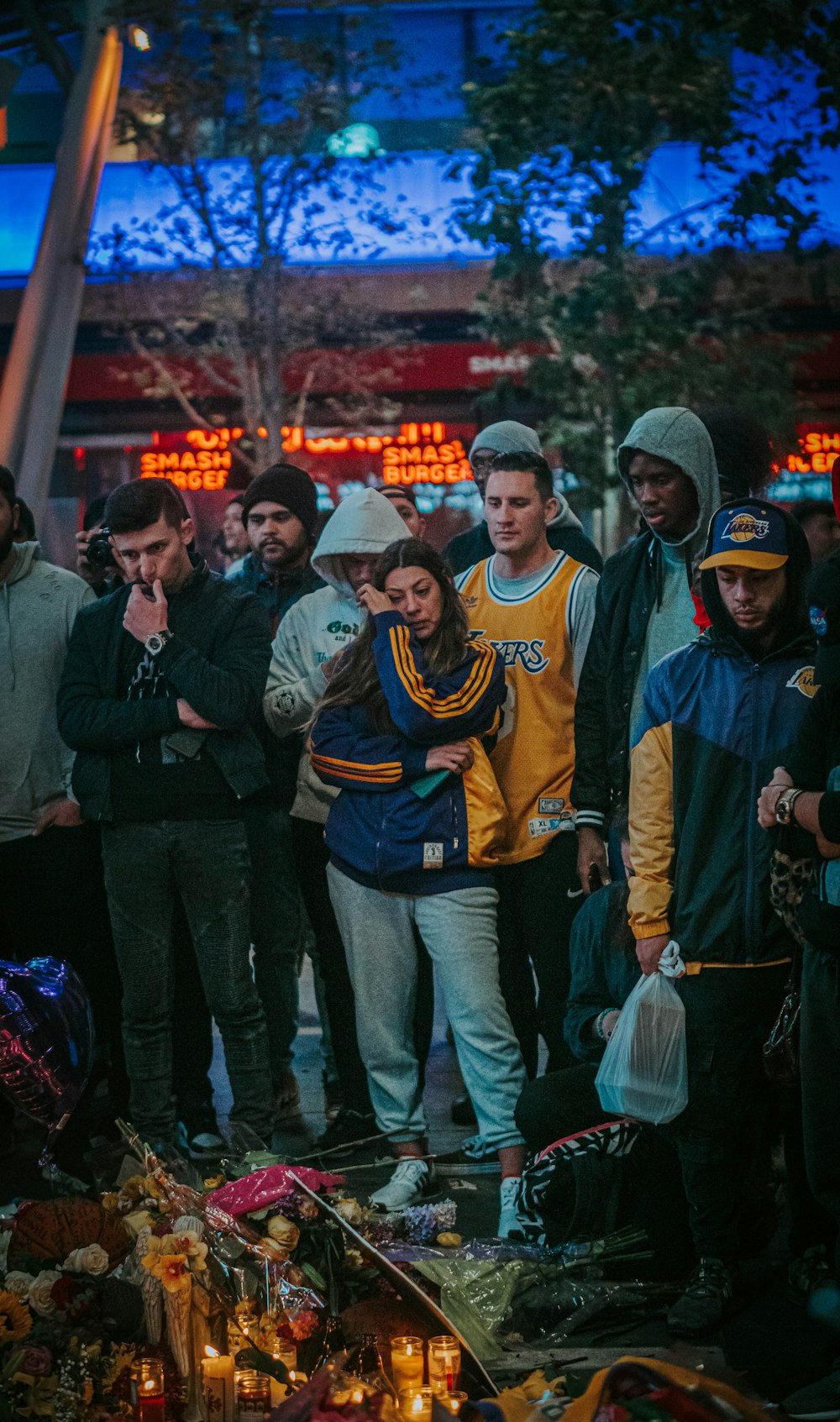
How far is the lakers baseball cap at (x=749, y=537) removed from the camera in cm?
406

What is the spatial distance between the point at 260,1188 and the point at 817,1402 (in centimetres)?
138

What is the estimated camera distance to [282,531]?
6.07 meters

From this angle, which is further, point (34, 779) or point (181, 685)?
point (34, 779)

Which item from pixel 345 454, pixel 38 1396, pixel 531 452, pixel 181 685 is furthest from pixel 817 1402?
pixel 345 454

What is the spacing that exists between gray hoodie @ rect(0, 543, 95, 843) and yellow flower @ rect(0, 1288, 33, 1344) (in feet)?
7.02

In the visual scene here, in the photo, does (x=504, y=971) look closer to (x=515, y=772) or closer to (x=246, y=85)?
(x=515, y=772)

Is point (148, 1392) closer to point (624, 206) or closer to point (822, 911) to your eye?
point (822, 911)

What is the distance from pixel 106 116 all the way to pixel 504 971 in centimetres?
1084

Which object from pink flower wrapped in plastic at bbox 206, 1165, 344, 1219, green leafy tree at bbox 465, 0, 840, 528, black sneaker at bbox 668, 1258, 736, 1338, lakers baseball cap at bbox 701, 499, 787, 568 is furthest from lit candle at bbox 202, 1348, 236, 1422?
green leafy tree at bbox 465, 0, 840, 528

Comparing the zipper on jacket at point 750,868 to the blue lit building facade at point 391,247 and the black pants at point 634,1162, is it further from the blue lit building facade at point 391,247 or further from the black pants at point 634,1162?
the blue lit building facade at point 391,247

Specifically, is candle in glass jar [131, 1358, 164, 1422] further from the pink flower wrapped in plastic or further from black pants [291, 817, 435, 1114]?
black pants [291, 817, 435, 1114]

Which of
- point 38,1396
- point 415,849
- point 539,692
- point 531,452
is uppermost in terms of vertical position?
point 531,452

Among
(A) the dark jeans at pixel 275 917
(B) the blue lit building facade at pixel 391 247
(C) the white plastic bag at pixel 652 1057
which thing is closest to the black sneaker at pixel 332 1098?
(A) the dark jeans at pixel 275 917

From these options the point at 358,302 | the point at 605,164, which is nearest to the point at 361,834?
the point at 605,164
